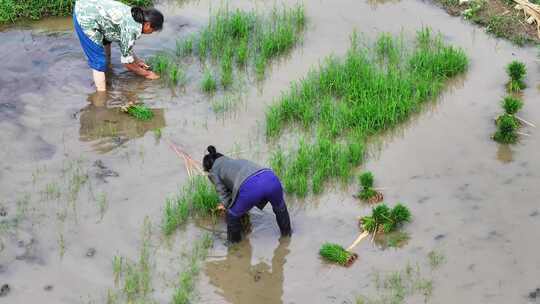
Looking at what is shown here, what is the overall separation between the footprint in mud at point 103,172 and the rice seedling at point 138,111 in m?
0.84

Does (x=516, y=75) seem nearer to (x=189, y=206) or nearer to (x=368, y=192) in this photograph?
(x=368, y=192)

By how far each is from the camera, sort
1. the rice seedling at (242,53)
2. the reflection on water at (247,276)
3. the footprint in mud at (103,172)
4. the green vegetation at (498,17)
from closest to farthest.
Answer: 1. the reflection on water at (247,276)
2. the footprint in mud at (103,172)
3. the rice seedling at (242,53)
4. the green vegetation at (498,17)

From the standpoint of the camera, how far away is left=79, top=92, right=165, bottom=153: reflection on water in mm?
7117

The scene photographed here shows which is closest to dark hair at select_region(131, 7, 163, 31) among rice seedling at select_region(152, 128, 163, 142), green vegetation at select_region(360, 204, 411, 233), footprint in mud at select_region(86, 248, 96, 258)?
rice seedling at select_region(152, 128, 163, 142)

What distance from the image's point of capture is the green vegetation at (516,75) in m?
7.80

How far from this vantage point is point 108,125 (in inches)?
290

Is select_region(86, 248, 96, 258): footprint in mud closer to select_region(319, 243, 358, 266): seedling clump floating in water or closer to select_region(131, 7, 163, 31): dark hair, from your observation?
select_region(319, 243, 358, 266): seedling clump floating in water

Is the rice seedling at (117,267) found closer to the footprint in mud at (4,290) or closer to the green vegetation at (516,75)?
the footprint in mud at (4,290)

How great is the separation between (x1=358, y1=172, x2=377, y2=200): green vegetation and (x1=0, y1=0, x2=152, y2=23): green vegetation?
187 inches

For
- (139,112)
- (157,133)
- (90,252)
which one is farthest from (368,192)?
(139,112)

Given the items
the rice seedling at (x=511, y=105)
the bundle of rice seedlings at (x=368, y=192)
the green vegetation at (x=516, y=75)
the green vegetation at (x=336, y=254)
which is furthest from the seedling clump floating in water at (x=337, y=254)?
the green vegetation at (x=516, y=75)

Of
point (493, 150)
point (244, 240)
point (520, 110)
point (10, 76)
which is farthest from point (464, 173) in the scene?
point (10, 76)

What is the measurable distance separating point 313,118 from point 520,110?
2.12 m

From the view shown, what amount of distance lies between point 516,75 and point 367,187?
2581mm
